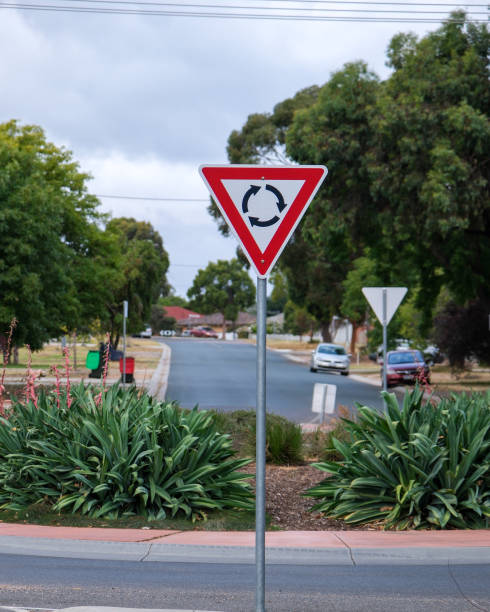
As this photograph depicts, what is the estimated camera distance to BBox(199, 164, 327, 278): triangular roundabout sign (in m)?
4.51

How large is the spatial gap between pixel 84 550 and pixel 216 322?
159 m

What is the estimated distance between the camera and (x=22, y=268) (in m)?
23.0

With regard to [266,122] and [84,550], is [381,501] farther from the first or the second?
[266,122]

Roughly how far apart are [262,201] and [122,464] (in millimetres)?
4628

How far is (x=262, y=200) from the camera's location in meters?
4.57

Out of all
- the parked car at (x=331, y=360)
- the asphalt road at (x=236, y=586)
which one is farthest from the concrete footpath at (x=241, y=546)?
the parked car at (x=331, y=360)

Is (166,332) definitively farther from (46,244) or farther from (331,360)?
(46,244)

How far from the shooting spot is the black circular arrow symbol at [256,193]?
4547 mm

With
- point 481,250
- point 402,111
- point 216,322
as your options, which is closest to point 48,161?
point 402,111

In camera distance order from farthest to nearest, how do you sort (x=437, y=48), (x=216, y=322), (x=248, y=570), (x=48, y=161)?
(x=216, y=322) < (x=48, y=161) < (x=437, y=48) < (x=248, y=570)

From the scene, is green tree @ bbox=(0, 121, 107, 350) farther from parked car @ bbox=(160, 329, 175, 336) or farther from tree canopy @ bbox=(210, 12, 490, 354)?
parked car @ bbox=(160, 329, 175, 336)

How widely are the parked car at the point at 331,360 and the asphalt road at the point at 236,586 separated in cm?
3501

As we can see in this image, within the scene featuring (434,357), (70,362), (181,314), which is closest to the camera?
(434,357)

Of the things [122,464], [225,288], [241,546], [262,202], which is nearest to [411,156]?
[122,464]
